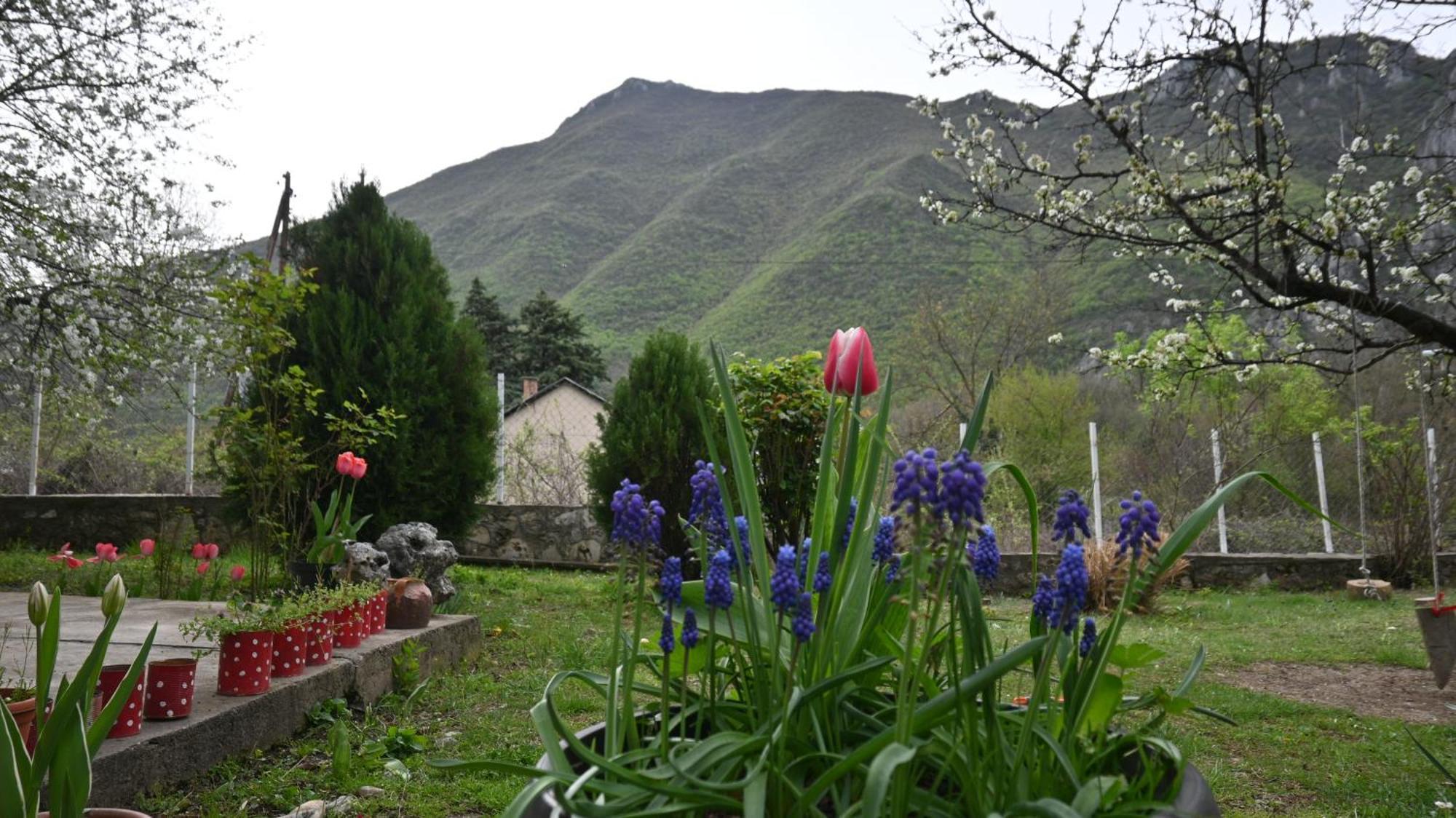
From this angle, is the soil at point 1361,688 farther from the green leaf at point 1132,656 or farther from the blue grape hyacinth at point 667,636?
the blue grape hyacinth at point 667,636

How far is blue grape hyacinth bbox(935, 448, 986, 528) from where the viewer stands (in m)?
0.79

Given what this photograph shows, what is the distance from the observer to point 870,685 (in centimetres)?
117

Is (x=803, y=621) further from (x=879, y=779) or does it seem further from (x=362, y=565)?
(x=362, y=565)

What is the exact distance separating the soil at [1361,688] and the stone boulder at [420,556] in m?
4.03

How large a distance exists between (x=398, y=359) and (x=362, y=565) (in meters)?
1.98

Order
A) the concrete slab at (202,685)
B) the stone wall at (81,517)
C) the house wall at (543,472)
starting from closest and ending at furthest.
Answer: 1. the concrete slab at (202,685)
2. the stone wall at (81,517)
3. the house wall at (543,472)

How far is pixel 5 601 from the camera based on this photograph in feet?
16.3

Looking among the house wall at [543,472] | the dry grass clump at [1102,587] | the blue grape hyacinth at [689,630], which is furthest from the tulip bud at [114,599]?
the house wall at [543,472]

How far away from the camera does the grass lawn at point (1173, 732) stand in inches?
99.6

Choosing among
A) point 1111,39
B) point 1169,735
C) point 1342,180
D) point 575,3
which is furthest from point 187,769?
point 575,3

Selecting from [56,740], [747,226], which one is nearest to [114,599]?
[56,740]

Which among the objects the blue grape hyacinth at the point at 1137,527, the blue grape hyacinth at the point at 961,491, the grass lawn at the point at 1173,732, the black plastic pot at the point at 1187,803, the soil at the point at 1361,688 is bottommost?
the soil at the point at 1361,688

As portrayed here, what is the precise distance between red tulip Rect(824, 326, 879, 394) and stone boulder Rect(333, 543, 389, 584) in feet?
12.0

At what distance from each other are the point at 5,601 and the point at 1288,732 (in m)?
6.04
